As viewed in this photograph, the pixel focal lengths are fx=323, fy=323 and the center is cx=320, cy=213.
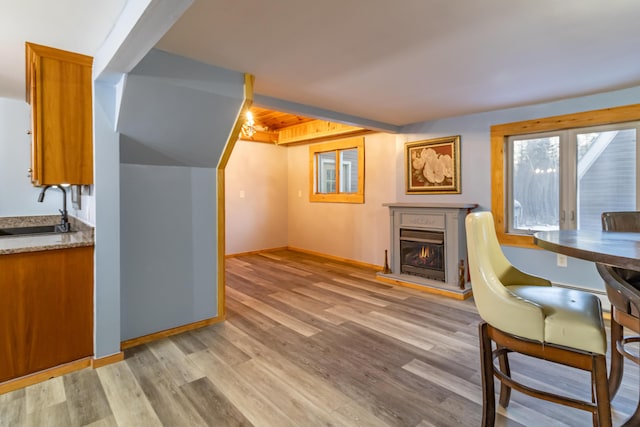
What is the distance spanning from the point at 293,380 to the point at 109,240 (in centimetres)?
162

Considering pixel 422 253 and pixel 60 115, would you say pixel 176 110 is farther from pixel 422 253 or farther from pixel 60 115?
pixel 422 253

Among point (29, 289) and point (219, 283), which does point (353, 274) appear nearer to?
point (219, 283)

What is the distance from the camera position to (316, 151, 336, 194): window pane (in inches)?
235

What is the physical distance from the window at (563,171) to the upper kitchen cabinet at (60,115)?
4082 millimetres

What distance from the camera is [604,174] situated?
3.22 meters

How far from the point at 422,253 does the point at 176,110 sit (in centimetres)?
332

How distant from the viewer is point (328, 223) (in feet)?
19.7

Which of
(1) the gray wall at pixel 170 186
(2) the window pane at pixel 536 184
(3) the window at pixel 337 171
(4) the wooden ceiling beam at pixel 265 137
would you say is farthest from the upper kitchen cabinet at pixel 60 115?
(2) the window pane at pixel 536 184

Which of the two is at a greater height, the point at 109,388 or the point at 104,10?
the point at 104,10

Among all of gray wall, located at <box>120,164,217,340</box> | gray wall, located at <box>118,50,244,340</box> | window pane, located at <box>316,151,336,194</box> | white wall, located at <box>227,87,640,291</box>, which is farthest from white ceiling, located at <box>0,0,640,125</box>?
window pane, located at <box>316,151,336,194</box>

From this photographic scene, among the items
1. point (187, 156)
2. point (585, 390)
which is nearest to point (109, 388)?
point (187, 156)

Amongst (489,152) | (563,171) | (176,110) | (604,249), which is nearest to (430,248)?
(489,152)

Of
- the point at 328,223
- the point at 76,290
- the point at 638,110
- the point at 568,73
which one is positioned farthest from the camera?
the point at 328,223

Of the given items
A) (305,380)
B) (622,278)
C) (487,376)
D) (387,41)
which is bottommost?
(305,380)
